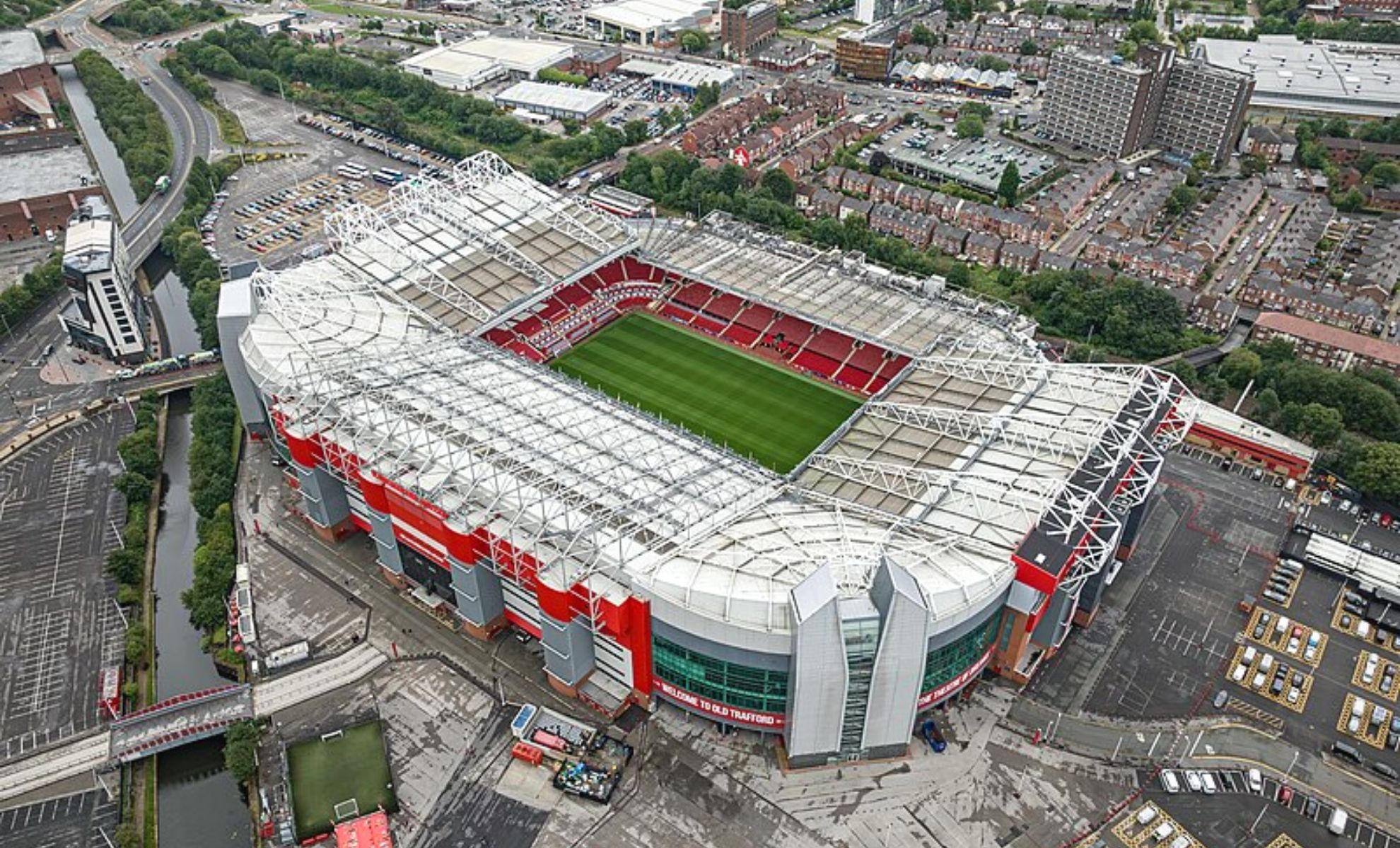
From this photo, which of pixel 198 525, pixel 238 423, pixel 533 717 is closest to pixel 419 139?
pixel 238 423

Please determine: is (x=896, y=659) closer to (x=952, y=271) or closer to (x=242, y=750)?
(x=242, y=750)

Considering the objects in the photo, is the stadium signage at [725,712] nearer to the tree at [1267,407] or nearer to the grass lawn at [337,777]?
the grass lawn at [337,777]

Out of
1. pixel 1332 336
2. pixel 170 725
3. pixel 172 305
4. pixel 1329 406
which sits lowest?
pixel 170 725

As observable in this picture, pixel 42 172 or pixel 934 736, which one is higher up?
pixel 42 172

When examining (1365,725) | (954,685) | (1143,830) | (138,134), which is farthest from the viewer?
(138,134)

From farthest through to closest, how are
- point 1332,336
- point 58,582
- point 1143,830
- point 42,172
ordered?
point 42,172 < point 1332,336 < point 58,582 < point 1143,830

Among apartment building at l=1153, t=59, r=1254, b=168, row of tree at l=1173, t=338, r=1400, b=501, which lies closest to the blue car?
row of tree at l=1173, t=338, r=1400, b=501

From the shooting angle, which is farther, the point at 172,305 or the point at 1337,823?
the point at 172,305

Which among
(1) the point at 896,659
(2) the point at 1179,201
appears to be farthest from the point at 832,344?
(2) the point at 1179,201
